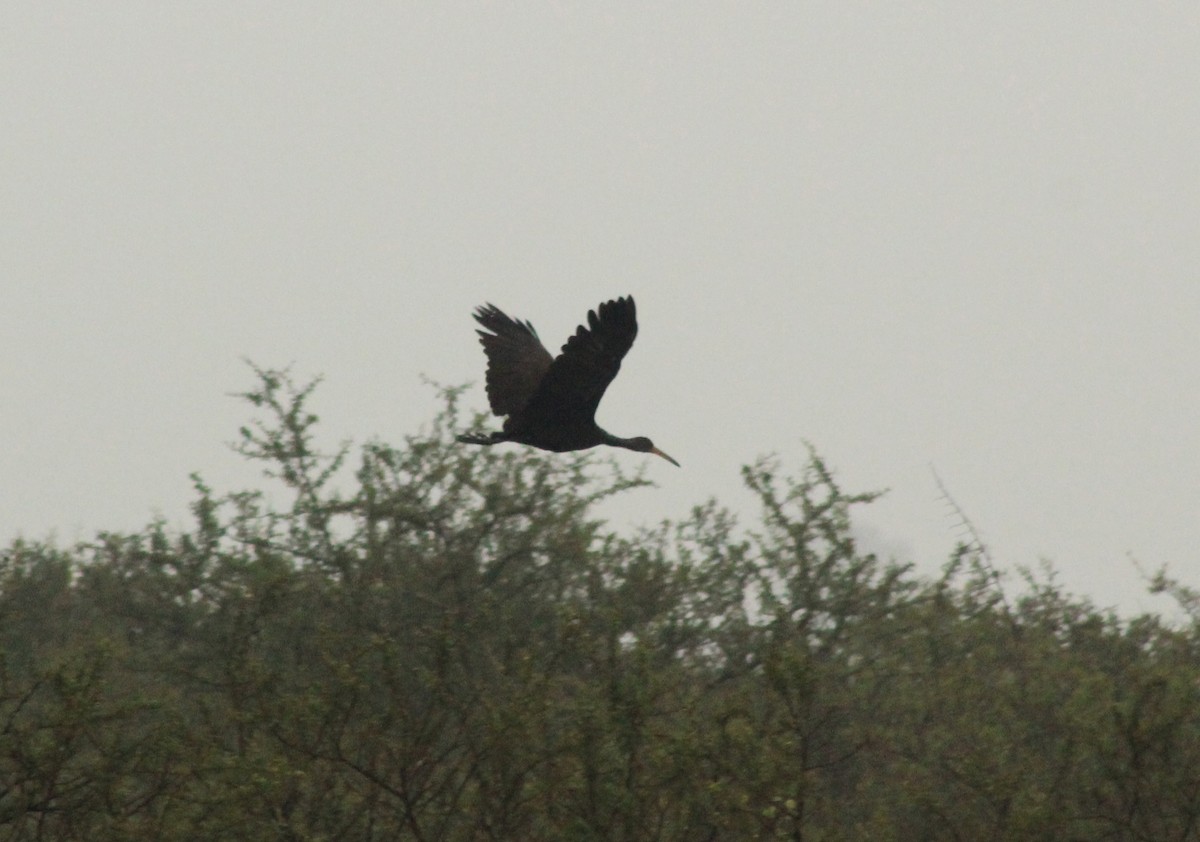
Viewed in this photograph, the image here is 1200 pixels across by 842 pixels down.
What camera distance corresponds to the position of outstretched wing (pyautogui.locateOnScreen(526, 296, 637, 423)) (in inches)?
376

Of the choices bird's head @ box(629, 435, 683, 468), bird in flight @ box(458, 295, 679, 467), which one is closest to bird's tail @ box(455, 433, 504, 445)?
bird in flight @ box(458, 295, 679, 467)

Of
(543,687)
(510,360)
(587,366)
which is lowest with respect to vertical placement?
(543,687)

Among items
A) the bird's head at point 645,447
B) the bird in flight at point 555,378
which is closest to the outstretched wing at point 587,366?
the bird in flight at point 555,378

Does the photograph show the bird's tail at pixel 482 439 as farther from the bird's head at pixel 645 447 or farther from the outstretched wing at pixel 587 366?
the bird's head at pixel 645 447

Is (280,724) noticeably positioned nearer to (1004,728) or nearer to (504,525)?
(1004,728)

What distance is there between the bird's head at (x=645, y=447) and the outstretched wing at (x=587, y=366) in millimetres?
1153

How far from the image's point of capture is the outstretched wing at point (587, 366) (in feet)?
31.3

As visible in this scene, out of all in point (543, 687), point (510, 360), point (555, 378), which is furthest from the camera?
point (510, 360)

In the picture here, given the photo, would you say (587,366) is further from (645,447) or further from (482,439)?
(645,447)

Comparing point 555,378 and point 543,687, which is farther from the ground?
point 555,378

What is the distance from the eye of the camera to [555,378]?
10258 millimetres

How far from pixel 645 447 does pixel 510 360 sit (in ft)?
3.81

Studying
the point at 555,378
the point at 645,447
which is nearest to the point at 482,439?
the point at 555,378

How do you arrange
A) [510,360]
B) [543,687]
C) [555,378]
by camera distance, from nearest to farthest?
[543,687] < [555,378] < [510,360]
